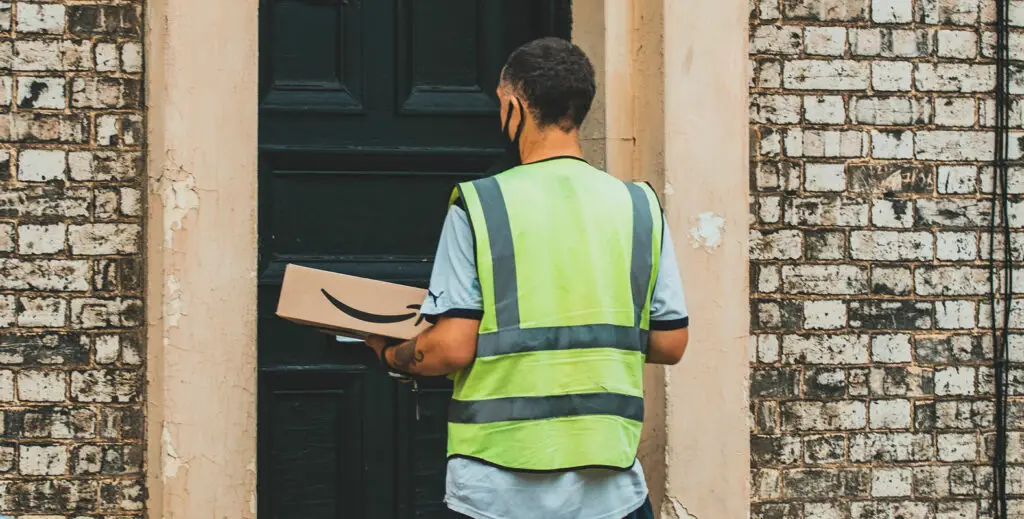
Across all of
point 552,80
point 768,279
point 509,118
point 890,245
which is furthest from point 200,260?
point 890,245

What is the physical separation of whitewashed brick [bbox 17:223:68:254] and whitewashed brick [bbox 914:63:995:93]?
116 inches

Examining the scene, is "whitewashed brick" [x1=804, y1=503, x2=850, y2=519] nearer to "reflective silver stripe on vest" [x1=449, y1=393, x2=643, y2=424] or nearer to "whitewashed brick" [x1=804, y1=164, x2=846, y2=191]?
"whitewashed brick" [x1=804, y1=164, x2=846, y2=191]

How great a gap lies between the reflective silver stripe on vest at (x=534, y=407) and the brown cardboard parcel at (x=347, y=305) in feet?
0.83

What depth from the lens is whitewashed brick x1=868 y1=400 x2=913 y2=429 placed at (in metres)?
4.57

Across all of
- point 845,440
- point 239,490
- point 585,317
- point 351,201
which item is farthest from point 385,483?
point 585,317

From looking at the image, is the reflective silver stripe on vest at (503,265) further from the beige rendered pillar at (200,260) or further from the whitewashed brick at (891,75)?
the whitewashed brick at (891,75)

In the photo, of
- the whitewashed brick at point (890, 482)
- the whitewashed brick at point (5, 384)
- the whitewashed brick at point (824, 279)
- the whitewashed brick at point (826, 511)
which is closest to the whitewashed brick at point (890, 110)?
the whitewashed brick at point (824, 279)

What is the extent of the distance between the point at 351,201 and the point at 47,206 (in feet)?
3.24

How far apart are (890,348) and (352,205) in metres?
1.94

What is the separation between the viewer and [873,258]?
4.58m

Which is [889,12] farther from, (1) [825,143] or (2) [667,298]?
(2) [667,298]

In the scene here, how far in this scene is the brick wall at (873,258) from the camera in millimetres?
4527

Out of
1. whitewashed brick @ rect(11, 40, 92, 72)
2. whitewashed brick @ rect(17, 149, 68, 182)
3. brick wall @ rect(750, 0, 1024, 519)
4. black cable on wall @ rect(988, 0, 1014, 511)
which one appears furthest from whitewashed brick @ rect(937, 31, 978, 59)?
whitewashed brick @ rect(17, 149, 68, 182)

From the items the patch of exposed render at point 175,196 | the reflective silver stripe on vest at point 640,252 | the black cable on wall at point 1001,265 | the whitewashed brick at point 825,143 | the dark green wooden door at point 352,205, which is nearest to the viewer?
the reflective silver stripe on vest at point 640,252
